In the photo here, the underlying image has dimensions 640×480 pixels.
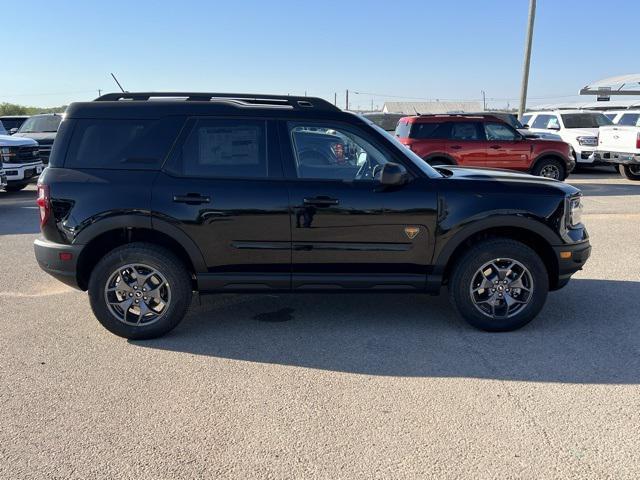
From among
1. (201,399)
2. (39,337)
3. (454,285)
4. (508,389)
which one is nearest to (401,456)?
(508,389)

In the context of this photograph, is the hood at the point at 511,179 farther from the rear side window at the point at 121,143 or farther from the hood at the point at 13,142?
the hood at the point at 13,142

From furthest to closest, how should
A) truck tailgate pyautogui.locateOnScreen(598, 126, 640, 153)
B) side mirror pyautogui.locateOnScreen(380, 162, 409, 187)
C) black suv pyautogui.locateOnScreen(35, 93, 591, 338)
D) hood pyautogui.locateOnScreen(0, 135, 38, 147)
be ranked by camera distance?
truck tailgate pyautogui.locateOnScreen(598, 126, 640, 153)
hood pyautogui.locateOnScreen(0, 135, 38, 147)
black suv pyautogui.locateOnScreen(35, 93, 591, 338)
side mirror pyautogui.locateOnScreen(380, 162, 409, 187)

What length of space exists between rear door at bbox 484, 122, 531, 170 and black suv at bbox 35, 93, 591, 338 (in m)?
9.33

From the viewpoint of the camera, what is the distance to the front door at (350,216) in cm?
454

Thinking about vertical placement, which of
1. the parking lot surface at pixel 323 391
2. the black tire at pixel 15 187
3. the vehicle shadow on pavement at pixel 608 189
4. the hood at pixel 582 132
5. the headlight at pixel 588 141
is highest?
the hood at pixel 582 132

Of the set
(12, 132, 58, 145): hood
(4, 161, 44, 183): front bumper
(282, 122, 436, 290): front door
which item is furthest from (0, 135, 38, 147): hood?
(282, 122, 436, 290): front door

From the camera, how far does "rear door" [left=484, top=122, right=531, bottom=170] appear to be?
44.8ft

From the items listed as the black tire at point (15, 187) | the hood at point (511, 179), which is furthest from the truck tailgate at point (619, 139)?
the black tire at point (15, 187)

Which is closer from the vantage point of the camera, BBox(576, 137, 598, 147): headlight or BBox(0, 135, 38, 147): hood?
BBox(0, 135, 38, 147): hood

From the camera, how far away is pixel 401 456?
3033 mm

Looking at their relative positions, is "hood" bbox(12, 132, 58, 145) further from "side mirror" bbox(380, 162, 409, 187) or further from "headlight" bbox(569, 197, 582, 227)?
"headlight" bbox(569, 197, 582, 227)

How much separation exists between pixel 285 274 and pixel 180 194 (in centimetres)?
104

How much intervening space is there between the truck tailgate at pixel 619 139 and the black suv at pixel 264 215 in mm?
11686

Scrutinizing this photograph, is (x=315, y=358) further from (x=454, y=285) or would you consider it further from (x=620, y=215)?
(x=620, y=215)
